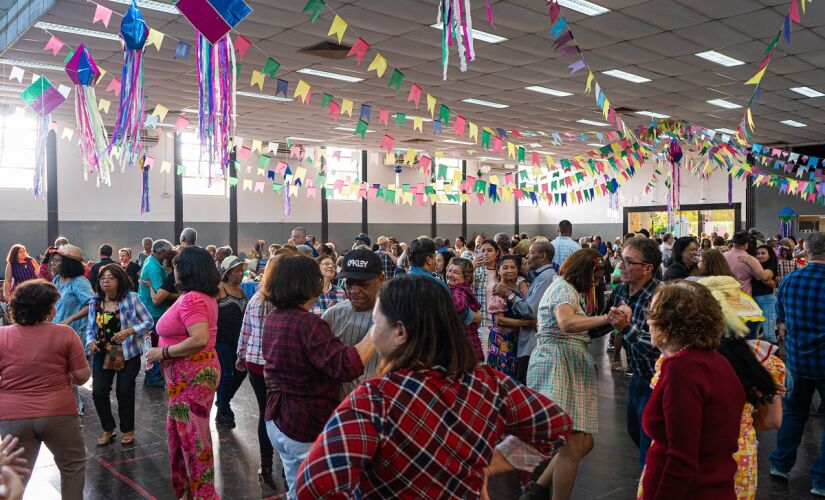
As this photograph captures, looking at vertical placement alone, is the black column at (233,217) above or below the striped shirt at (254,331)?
above

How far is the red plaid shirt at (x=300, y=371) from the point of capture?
2.22 meters

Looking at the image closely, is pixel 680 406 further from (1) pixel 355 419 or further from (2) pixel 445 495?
(1) pixel 355 419

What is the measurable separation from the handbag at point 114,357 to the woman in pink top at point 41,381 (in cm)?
145

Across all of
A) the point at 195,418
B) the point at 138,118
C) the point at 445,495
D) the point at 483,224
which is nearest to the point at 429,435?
the point at 445,495

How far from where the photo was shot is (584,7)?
20.5ft

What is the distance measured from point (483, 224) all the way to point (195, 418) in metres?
21.2

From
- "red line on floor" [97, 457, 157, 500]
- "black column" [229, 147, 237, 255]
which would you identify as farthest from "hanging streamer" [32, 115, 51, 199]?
"black column" [229, 147, 237, 255]

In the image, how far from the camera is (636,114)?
12.0 m

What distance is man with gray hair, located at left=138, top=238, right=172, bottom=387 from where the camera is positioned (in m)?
6.14

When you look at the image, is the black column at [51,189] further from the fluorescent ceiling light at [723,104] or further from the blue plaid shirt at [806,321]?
the blue plaid shirt at [806,321]

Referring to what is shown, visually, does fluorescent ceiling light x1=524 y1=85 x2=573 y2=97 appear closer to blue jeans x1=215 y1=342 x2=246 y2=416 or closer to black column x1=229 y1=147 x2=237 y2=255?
blue jeans x1=215 y1=342 x2=246 y2=416

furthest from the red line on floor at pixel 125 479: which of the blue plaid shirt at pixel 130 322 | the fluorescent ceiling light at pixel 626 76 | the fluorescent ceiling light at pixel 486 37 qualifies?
the fluorescent ceiling light at pixel 626 76

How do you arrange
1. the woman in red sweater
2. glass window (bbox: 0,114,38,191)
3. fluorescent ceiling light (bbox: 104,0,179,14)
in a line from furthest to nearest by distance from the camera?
glass window (bbox: 0,114,38,191) < fluorescent ceiling light (bbox: 104,0,179,14) < the woman in red sweater

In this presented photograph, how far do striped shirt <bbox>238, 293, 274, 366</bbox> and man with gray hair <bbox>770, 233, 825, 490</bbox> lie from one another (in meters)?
3.14
